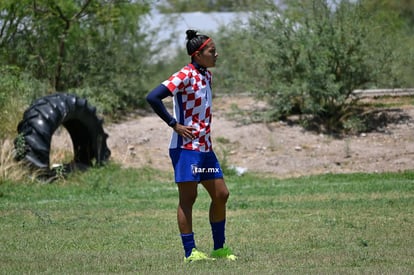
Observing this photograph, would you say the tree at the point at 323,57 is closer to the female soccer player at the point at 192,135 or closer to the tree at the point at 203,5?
the tree at the point at 203,5

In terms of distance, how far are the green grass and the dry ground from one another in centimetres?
98

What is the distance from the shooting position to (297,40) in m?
20.4

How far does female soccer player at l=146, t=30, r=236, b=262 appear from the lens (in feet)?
26.9

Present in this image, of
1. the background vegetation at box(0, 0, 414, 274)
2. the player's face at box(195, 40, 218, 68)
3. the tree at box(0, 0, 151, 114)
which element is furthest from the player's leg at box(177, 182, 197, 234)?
the tree at box(0, 0, 151, 114)

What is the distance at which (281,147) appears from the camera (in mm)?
19281

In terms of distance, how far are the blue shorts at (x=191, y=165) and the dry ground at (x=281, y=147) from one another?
897 centimetres

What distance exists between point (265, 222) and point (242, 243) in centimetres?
168

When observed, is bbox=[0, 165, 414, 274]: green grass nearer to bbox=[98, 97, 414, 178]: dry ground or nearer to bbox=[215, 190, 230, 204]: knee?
bbox=[215, 190, 230, 204]: knee

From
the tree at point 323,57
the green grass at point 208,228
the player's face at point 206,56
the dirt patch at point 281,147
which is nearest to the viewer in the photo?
the green grass at point 208,228

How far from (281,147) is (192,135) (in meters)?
11.2

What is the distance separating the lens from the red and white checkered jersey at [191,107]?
325 inches

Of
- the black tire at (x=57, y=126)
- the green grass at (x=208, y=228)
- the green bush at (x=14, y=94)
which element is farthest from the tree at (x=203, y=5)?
the green grass at (x=208, y=228)

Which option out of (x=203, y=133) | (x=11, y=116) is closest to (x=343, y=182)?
(x=11, y=116)

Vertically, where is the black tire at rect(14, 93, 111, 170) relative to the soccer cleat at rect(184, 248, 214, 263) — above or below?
above
